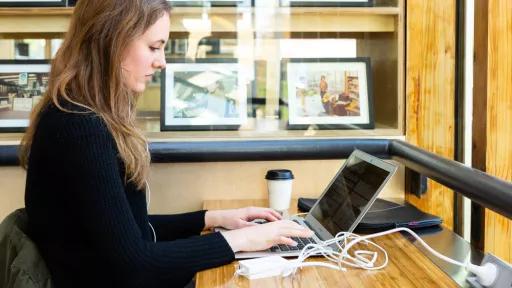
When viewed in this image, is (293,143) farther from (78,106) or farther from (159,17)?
(78,106)

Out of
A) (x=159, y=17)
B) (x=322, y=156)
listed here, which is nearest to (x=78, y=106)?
(x=159, y=17)

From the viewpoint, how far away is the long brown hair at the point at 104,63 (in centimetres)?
117

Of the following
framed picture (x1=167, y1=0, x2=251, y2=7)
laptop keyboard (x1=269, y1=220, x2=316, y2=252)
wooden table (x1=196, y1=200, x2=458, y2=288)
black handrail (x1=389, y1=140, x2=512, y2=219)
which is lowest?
wooden table (x1=196, y1=200, x2=458, y2=288)

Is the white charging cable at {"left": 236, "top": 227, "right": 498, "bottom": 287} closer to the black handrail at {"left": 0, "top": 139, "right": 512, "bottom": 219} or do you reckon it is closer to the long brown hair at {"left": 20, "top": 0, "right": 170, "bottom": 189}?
the long brown hair at {"left": 20, "top": 0, "right": 170, "bottom": 189}

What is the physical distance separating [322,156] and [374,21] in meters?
0.50

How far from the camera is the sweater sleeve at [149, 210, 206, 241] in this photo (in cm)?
149

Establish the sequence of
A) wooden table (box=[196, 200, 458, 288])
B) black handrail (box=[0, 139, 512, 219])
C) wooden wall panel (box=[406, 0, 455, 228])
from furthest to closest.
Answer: wooden wall panel (box=[406, 0, 455, 228]), black handrail (box=[0, 139, 512, 219]), wooden table (box=[196, 200, 458, 288])

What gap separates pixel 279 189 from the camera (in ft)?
5.50

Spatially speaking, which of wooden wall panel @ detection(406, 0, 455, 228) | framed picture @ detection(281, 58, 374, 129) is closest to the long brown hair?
framed picture @ detection(281, 58, 374, 129)

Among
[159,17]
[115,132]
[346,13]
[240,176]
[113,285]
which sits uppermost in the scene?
[346,13]

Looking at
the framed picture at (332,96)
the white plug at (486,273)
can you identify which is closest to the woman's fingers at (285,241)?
the white plug at (486,273)

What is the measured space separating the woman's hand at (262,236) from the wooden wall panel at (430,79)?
0.79 m

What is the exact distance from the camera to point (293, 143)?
1.87 meters

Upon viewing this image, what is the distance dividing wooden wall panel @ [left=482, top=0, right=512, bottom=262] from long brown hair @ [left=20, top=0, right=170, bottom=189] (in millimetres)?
899
